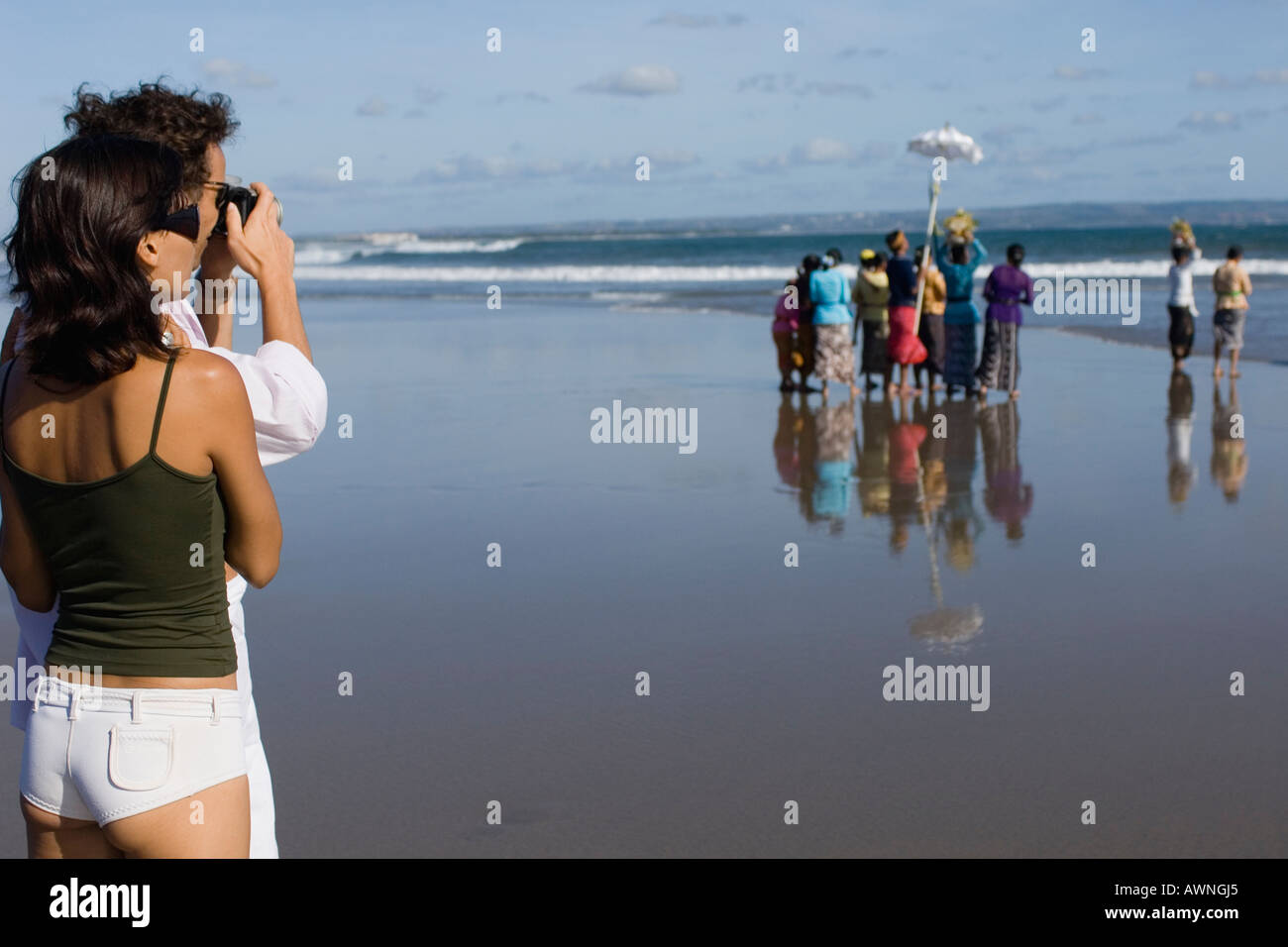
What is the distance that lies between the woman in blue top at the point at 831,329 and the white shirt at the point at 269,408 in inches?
478

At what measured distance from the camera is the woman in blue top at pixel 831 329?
46.6ft

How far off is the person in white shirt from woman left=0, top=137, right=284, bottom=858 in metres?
15.0

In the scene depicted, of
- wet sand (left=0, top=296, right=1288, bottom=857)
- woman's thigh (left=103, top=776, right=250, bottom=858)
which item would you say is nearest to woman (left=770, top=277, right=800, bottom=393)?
wet sand (left=0, top=296, right=1288, bottom=857)

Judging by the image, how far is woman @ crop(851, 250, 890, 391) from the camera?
568 inches

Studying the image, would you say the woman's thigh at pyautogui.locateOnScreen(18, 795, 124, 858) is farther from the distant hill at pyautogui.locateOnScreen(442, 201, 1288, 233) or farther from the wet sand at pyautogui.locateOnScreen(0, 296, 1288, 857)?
the distant hill at pyautogui.locateOnScreen(442, 201, 1288, 233)

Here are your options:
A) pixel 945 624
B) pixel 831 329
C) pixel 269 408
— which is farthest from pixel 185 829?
pixel 831 329

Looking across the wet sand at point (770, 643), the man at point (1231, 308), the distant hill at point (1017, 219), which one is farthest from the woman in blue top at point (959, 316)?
the distant hill at point (1017, 219)

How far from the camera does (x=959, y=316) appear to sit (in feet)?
45.2

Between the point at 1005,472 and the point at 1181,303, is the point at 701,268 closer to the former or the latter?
the point at 1181,303

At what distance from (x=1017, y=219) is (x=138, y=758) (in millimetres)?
87765

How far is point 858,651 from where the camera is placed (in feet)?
18.3

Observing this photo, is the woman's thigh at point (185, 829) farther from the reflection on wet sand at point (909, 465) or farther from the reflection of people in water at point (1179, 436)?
the reflection of people in water at point (1179, 436)
